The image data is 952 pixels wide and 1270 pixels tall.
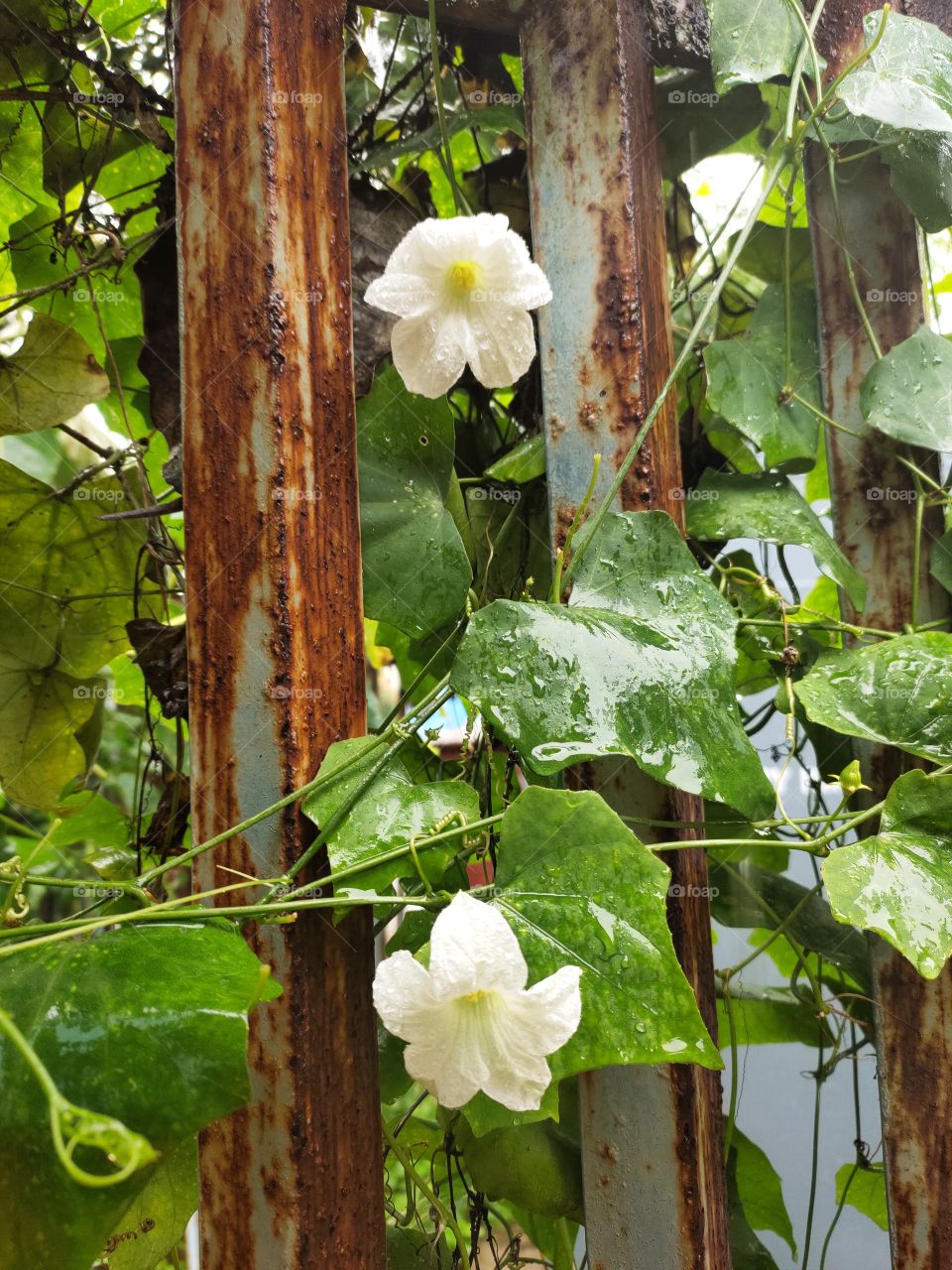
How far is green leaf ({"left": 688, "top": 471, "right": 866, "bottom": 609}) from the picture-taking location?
32.2 inches

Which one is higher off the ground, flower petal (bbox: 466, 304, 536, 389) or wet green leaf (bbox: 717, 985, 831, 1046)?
flower petal (bbox: 466, 304, 536, 389)

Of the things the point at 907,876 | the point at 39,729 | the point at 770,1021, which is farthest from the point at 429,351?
the point at 770,1021

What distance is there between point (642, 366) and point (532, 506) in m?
0.19

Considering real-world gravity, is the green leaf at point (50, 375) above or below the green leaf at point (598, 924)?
above

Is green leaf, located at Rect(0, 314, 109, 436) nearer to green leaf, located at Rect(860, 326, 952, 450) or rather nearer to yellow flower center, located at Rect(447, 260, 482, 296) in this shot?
yellow flower center, located at Rect(447, 260, 482, 296)

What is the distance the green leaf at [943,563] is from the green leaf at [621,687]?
29cm

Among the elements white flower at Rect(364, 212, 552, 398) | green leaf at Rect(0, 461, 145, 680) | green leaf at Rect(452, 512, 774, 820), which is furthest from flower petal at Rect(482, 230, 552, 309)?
green leaf at Rect(0, 461, 145, 680)

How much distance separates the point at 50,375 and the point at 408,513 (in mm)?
477

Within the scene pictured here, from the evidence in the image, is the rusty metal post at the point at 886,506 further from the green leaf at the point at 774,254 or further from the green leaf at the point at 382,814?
the green leaf at the point at 382,814

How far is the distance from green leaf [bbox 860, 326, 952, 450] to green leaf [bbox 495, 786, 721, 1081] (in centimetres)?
49

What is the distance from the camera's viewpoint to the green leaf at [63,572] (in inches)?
40.7

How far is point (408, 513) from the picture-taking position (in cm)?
78

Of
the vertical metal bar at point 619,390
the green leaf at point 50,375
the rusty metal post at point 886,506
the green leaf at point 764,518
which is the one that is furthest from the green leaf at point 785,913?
the green leaf at point 50,375

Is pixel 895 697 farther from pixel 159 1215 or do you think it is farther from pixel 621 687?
pixel 159 1215
